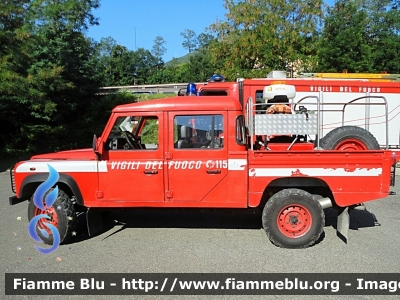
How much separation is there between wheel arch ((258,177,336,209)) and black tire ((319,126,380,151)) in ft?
2.66

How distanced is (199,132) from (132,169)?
109 centimetres

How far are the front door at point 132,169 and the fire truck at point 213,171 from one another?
0.05 feet

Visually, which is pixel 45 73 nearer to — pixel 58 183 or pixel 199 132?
pixel 58 183

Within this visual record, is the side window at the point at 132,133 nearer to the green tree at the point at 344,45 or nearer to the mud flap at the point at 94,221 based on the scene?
the mud flap at the point at 94,221

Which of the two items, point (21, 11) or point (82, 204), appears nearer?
point (82, 204)

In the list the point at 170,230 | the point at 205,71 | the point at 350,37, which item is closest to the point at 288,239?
the point at 170,230

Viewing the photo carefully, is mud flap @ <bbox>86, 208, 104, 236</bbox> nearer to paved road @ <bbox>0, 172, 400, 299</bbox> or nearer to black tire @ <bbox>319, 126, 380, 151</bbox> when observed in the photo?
paved road @ <bbox>0, 172, 400, 299</bbox>

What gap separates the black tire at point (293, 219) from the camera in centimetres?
465

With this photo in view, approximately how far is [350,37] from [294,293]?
57.7ft

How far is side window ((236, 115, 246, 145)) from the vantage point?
4.70m

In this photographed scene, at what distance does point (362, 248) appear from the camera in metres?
4.72

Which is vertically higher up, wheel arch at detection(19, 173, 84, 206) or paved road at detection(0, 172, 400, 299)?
wheel arch at detection(19, 173, 84, 206)

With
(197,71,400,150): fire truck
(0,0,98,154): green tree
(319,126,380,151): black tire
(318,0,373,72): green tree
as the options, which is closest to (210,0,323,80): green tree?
(318,0,373,72): green tree

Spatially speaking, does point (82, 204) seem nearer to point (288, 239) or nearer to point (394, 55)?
point (288, 239)
